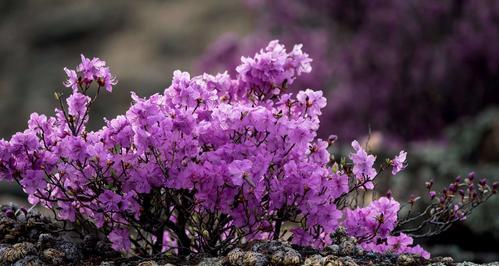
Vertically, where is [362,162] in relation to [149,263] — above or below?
above

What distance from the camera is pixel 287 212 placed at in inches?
132

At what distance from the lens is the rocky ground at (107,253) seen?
3083mm

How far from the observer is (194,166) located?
3.15 metres

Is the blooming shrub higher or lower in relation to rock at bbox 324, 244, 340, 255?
higher

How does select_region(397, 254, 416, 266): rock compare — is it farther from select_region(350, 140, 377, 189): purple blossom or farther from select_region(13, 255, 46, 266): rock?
select_region(13, 255, 46, 266): rock

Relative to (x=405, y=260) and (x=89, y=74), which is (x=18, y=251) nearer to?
(x=89, y=74)

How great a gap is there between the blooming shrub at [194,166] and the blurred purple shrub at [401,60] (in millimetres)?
8592

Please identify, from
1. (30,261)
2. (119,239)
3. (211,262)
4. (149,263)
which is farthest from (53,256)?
(211,262)

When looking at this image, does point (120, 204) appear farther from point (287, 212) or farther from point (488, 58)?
point (488, 58)

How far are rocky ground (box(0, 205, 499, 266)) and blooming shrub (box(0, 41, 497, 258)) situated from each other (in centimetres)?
9

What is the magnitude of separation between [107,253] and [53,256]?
0.34 meters

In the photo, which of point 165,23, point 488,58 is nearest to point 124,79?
point 165,23

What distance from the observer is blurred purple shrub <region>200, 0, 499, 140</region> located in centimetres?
1178

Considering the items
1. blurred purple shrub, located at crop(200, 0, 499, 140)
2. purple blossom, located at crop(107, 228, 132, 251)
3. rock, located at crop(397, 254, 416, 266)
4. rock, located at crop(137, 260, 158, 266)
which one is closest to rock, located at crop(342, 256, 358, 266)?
rock, located at crop(397, 254, 416, 266)
